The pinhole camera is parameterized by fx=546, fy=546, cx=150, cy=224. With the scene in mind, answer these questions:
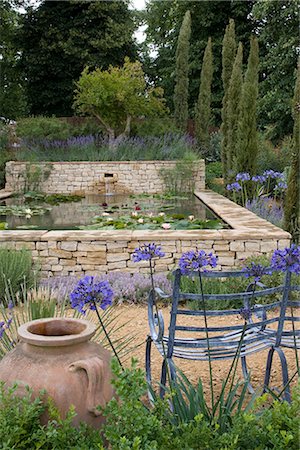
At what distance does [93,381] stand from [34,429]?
0.24m

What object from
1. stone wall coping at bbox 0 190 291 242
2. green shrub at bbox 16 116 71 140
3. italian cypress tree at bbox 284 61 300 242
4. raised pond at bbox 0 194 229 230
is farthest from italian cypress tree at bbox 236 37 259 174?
green shrub at bbox 16 116 71 140

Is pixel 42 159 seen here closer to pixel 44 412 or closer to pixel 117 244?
pixel 117 244

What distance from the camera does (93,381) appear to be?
1887 millimetres

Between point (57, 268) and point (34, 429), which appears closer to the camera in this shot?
point (34, 429)

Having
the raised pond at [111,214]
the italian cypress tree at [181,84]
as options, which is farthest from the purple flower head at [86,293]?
the italian cypress tree at [181,84]

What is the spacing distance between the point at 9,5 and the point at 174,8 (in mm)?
6090

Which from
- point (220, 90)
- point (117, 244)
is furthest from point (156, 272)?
point (220, 90)

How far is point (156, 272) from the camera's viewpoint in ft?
17.3

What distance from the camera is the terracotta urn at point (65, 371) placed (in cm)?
186

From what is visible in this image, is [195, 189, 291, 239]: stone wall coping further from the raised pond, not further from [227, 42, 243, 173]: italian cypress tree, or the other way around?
[227, 42, 243, 173]: italian cypress tree

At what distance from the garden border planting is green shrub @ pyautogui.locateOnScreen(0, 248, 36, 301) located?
35 centimetres

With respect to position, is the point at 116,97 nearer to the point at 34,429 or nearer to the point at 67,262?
the point at 67,262

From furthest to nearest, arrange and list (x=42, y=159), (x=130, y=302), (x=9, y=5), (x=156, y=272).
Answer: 1. (x=9, y=5)
2. (x=42, y=159)
3. (x=156, y=272)
4. (x=130, y=302)

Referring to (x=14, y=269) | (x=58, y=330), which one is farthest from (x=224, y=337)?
(x=14, y=269)
